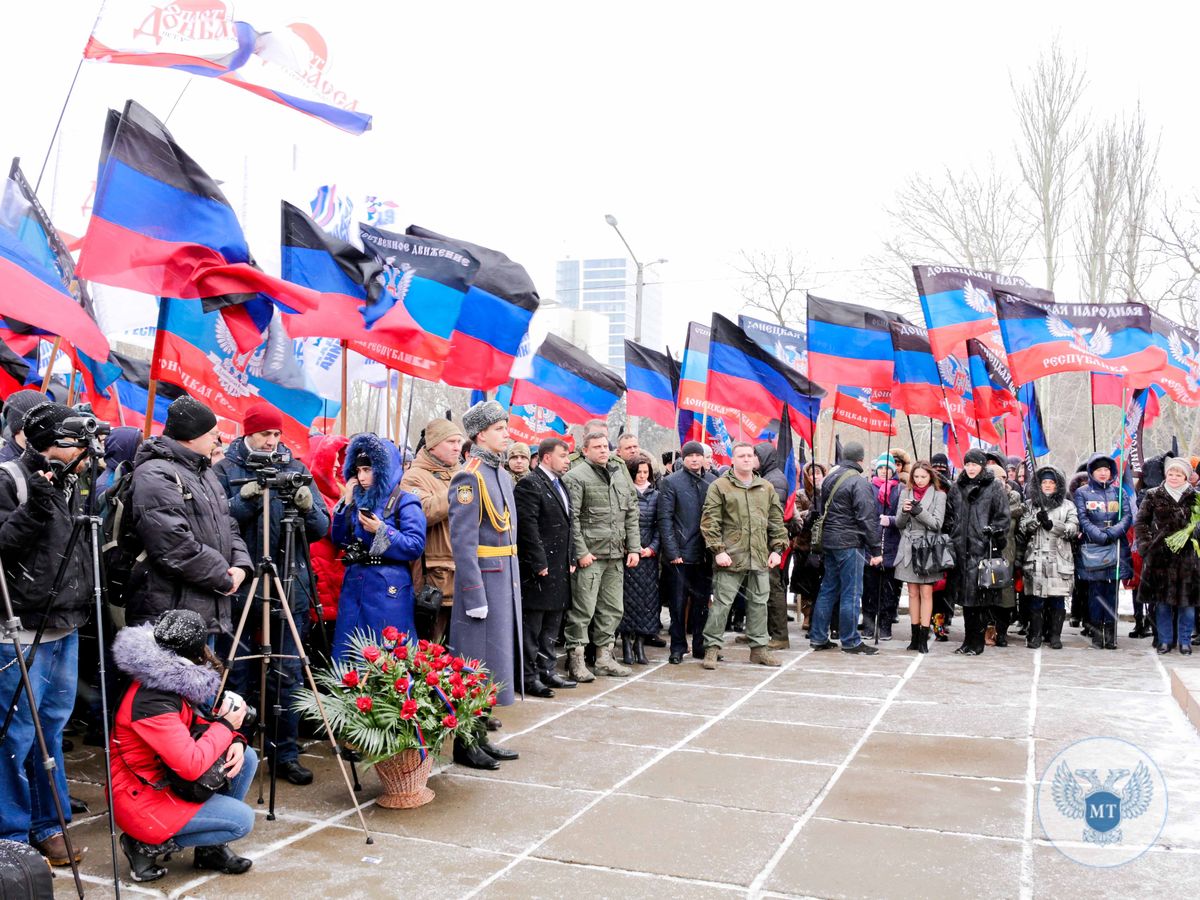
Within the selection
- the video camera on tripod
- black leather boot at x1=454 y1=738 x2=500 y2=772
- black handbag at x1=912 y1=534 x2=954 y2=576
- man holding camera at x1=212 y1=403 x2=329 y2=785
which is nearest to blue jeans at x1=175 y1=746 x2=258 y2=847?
man holding camera at x1=212 y1=403 x2=329 y2=785

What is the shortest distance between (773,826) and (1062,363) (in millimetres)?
7371

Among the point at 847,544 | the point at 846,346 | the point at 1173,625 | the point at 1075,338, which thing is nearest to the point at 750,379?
the point at 846,346

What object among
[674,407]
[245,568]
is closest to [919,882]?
[245,568]

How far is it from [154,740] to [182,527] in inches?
39.6

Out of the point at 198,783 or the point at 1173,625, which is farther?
the point at 1173,625

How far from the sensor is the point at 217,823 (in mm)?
4387

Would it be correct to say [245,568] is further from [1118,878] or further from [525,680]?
[1118,878]

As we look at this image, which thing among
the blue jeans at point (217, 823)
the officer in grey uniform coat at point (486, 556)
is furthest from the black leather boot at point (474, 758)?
the blue jeans at point (217, 823)

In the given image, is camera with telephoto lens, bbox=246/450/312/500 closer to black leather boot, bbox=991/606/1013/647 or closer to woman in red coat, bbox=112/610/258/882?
woman in red coat, bbox=112/610/258/882

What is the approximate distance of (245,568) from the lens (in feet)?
17.5

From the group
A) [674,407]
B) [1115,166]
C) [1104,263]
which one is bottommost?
[674,407]

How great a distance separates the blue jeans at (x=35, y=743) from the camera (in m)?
4.36

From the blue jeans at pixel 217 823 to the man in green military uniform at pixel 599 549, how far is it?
441cm

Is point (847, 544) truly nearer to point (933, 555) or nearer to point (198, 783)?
point (933, 555)
